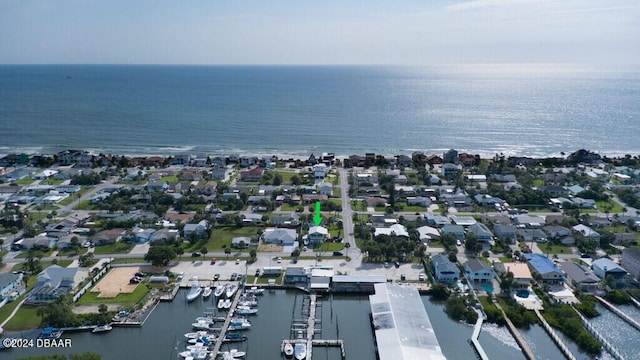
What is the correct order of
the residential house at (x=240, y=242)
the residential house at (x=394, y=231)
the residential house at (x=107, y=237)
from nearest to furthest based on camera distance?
1. the residential house at (x=240, y=242)
2. the residential house at (x=107, y=237)
3. the residential house at (x=394, y=231)

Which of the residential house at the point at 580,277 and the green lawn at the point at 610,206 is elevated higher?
the green lawn at the point at 610,206

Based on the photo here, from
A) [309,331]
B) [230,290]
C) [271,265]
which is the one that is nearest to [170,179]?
[271,265]

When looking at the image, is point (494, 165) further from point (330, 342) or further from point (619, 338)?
point (330, 342)

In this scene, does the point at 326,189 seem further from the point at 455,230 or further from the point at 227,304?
the point at 227,304

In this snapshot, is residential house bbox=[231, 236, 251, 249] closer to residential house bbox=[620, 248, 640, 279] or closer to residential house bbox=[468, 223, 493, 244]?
residential house bbox=[468, 223, 493, 244]

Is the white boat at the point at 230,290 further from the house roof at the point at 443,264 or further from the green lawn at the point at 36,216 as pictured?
the green lawn at the point at 36,216

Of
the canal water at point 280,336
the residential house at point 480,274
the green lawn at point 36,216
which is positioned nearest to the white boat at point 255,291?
the canal water at point 280,336

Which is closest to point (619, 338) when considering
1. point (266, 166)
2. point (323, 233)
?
point (323, 233)
